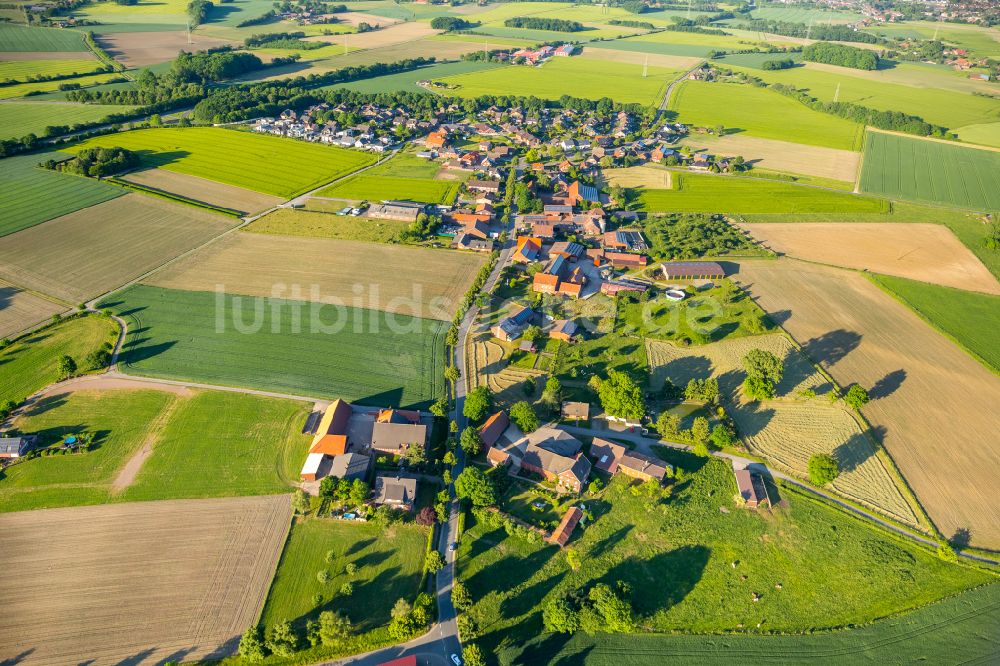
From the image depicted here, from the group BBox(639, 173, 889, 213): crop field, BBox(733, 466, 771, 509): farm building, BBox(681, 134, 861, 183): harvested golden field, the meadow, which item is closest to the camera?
BBox(733, 466, 771, 509): farm building

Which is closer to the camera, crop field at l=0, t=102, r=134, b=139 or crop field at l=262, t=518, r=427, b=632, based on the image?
crop field at l=262, t=518, r=427, b=632

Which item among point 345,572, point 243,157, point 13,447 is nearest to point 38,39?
point 243,157

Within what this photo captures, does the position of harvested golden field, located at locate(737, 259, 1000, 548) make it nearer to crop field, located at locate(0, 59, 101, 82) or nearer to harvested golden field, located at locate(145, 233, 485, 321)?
harvested golden field, located at locate(145, 233, 485, 321)

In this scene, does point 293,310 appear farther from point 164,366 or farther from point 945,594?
point 945,594

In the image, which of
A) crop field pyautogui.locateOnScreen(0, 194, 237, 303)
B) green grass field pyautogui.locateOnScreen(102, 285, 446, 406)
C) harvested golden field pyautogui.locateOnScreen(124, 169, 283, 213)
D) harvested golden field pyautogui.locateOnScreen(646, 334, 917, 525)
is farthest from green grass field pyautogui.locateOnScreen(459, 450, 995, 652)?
harvested golden field pyautogui.locateOnScreen(124, 169, 283, 213)

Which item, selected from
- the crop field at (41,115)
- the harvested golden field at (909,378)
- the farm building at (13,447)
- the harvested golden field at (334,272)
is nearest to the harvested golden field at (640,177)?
the harvested golden field at (909,378)

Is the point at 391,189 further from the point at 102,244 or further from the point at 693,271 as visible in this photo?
the point at 693,271

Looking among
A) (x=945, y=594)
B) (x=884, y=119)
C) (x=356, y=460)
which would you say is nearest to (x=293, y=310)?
(x=356, y=460)
